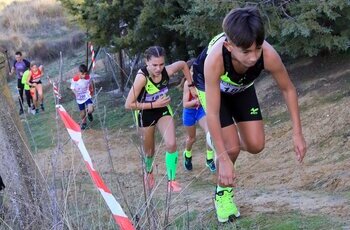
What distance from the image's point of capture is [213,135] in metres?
4.41

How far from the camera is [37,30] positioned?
3356 cm

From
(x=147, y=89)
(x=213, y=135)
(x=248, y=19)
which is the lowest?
(x=147, y=89)

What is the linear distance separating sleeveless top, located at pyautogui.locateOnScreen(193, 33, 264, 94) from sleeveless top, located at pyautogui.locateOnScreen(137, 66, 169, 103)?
1.77 m

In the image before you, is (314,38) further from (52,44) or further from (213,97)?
(52,44)

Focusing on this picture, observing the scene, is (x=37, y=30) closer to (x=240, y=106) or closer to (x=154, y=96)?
(x=154, y=96)

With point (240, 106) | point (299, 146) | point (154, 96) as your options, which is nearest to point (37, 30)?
point (154, 96)

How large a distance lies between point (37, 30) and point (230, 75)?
30.3m

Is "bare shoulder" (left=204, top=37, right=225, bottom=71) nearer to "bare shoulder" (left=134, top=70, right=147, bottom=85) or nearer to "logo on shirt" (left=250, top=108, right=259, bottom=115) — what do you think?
"logo on shirt" (left=250, top=108, right=259, bottom=115)

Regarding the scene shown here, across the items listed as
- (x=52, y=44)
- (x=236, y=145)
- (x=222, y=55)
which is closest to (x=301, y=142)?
(x=236, y=145)

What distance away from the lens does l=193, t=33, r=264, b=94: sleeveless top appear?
4438 mm

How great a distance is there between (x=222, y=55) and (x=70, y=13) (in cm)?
1130

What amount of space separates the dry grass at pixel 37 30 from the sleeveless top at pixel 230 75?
2259 centimetres

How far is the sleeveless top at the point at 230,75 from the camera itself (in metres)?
4.44

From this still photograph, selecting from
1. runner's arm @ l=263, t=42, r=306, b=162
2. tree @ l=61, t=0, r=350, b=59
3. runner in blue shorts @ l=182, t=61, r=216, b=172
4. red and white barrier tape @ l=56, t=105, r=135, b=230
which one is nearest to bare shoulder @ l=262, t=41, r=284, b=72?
runner's arm @ l=263, t=42, r=306, b=162
